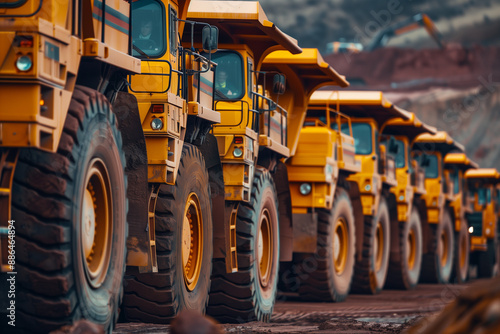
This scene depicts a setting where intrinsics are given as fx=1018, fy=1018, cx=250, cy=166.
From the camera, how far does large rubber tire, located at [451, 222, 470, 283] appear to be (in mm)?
26219

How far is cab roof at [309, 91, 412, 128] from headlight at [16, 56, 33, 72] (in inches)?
438

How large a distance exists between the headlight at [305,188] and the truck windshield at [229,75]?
3.87 m

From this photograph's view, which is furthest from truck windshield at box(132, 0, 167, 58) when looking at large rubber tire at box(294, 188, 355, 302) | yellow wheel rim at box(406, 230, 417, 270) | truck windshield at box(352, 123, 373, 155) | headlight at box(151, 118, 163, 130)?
yellow wheel rim at box(406, 230, 417, 270)

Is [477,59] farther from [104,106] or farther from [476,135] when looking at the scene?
[104,106]

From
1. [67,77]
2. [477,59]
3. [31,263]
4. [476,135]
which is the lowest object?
[31,263]

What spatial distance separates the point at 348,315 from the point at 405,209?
8.29 metres

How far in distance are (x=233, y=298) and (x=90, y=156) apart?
4509mm

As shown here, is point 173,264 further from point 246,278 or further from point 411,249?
point 411,249

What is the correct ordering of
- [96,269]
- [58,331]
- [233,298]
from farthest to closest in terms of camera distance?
1. [233,298]
2. [96,269]
3. [58,331]

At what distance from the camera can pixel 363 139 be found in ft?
58.6

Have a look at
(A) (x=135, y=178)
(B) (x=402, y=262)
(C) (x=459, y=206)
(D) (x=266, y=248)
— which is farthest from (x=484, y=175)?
(A) (x=135, y=178)

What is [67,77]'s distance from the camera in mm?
6066

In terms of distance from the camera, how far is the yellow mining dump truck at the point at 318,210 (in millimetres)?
14305

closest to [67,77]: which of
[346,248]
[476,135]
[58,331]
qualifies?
[58,331]
